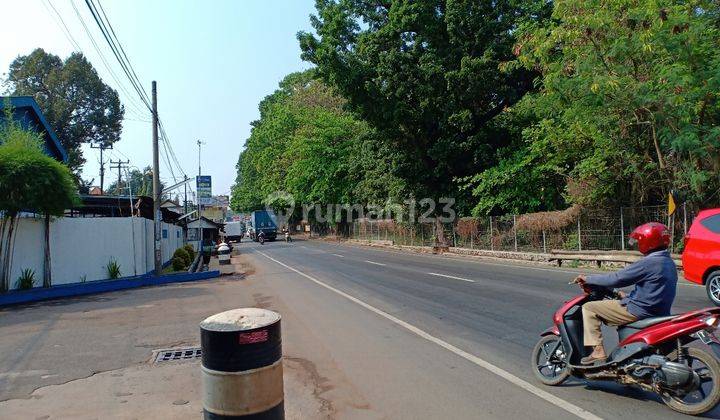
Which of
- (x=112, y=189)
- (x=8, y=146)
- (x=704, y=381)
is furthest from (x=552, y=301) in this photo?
(x=112, y=189)

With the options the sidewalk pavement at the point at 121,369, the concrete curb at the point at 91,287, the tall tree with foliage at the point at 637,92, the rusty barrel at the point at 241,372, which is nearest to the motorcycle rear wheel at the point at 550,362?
the sidewalk pavement at the point at 121,369

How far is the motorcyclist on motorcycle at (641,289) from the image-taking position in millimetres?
4891

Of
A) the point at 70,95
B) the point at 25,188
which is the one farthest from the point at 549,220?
the point at 70,95

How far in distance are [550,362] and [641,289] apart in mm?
1211

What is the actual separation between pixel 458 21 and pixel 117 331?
21.9m

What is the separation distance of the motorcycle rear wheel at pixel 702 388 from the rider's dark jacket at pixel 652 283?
45cm

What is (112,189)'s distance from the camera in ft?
325

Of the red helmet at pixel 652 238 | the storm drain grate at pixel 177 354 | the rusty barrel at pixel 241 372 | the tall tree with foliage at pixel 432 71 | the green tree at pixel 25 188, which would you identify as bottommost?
the storm drain grate at pixel 177 354

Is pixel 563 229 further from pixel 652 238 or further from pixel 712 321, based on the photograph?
pixel 712 321

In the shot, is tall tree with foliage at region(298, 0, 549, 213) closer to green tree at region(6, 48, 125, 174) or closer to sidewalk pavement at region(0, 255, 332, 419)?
sidewalk pavement at region(0, 255, 332, 419)

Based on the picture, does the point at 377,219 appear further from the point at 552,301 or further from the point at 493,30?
the point at 552,301

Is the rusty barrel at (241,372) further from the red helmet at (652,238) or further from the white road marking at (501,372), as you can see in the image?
the red helmet at (652,238)

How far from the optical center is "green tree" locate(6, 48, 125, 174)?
2224 inches

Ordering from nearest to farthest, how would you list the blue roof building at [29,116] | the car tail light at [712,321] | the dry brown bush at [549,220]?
the car tail light at [712,321] < the dry brown bush at [549,220] < the blue roof building at [29,116]
